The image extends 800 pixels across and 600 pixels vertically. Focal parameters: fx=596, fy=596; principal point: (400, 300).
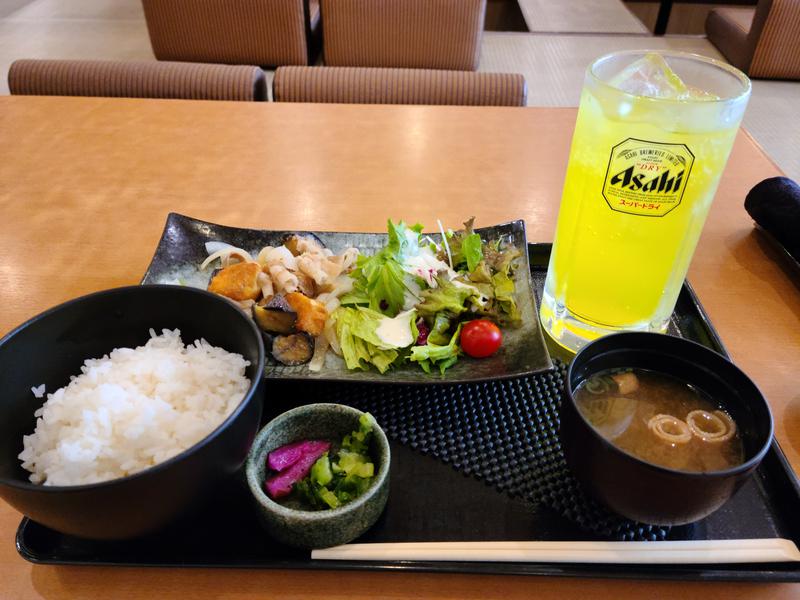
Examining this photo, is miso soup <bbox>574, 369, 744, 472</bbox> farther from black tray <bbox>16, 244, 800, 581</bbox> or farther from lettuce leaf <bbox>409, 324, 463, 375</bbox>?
lettuce leaf <bbox>409, 324, 463, 375</bbox>

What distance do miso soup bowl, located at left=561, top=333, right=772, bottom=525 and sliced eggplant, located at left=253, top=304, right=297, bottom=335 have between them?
0.51m

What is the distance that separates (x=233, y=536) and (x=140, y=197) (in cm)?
106

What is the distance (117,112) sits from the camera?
190cm

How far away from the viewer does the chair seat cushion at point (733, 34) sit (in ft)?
13.5

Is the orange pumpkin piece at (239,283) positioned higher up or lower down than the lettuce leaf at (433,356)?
higher up

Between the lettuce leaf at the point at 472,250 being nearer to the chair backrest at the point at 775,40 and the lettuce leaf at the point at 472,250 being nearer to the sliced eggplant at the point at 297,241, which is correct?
the sliced eggplant at the point at 297,241

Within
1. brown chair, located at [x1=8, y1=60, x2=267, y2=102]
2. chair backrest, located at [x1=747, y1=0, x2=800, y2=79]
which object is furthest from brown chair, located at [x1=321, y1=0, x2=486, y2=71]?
chair backrest, located at [x1=747, y1=0, x2=800, y2=79]

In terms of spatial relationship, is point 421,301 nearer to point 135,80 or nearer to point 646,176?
point 646,176

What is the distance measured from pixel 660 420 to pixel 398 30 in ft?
10.0

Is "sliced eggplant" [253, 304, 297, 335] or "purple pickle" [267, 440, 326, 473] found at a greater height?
"purple pickle" [267, 440, 326, 473]

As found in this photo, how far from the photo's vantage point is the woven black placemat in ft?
2.65

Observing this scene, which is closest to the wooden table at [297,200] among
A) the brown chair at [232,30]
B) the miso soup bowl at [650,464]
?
the miso soup bowl at [650,464]

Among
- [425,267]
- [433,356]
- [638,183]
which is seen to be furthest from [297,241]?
[638,183]

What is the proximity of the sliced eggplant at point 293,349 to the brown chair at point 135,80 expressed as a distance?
131cm
